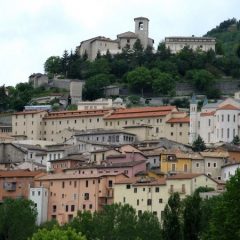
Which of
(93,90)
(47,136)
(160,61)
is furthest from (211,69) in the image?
(47,136)

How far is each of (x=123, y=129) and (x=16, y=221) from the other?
97.5 feet

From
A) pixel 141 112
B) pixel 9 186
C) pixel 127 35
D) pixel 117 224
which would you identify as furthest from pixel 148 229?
pixel 127 35

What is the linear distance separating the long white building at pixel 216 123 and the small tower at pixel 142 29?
135 feet

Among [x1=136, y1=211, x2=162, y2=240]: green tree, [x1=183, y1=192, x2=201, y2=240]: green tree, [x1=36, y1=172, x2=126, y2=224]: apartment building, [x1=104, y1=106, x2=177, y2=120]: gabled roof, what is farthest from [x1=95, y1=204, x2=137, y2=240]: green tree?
[x1=104, y1=106, x2=177, y2=120]: gabled roof

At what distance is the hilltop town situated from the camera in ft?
292

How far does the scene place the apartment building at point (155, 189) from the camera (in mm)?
85062

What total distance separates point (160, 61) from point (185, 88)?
749cm

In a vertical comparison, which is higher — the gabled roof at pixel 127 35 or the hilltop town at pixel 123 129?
the gabled roof at pixel 127 35

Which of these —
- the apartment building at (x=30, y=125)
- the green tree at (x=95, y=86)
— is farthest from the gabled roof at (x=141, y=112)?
the green tree at (x=95, y=86)

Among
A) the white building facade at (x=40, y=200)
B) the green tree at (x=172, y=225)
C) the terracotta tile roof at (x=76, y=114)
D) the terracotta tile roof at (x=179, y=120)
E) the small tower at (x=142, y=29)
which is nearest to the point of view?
the green tree at (x=172, y=225)

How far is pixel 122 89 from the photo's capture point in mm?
134875

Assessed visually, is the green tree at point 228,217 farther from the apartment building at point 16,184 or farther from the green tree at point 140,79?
the green tree at point 140,79

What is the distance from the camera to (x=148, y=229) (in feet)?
245

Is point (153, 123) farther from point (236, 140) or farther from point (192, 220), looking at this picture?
point (192, 220)
